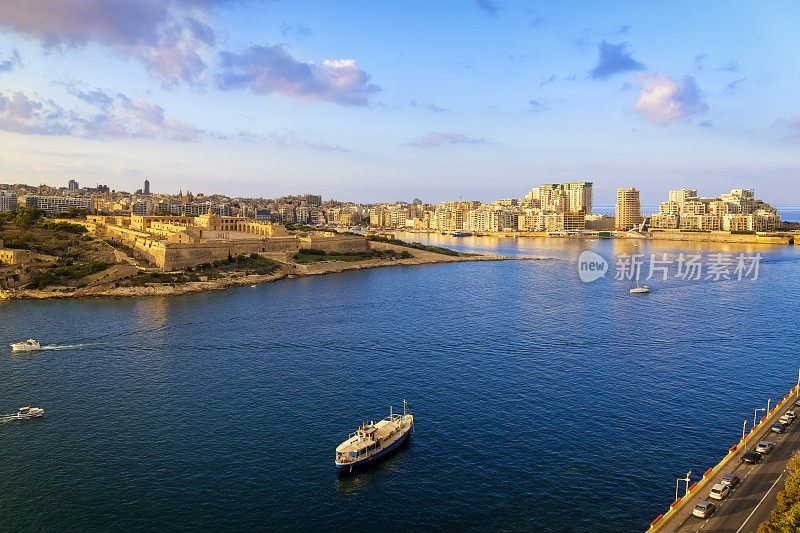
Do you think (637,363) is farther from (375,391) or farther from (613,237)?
(613,237)

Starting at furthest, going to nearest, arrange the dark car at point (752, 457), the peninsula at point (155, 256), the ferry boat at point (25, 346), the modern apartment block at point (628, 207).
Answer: the modern apartment block at point (628, 207) < the peninsula at point (155, 256) < the ferry boat at point (25, 346) < the dark car at point (752, 457)

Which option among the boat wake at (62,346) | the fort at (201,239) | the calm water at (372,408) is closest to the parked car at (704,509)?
the calm water at (372,408)

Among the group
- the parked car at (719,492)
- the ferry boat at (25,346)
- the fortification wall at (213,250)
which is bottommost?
the parked car at (719,492)

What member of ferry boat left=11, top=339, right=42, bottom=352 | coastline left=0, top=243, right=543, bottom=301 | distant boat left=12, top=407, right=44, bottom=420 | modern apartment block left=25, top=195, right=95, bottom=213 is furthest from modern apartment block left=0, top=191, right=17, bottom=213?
distant boat left=12, top=407, right=44, bottom=420

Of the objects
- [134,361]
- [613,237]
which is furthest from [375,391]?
[613,237]

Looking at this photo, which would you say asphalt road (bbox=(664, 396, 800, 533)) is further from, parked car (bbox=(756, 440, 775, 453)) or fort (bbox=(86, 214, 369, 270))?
fort (bbox=(86, 214, 369, 270))

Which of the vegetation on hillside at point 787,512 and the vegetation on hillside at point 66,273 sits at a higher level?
the vegetation on hillside at point 66,273

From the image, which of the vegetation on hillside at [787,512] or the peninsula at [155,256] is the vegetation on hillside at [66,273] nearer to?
the peninsula at [155,256]
